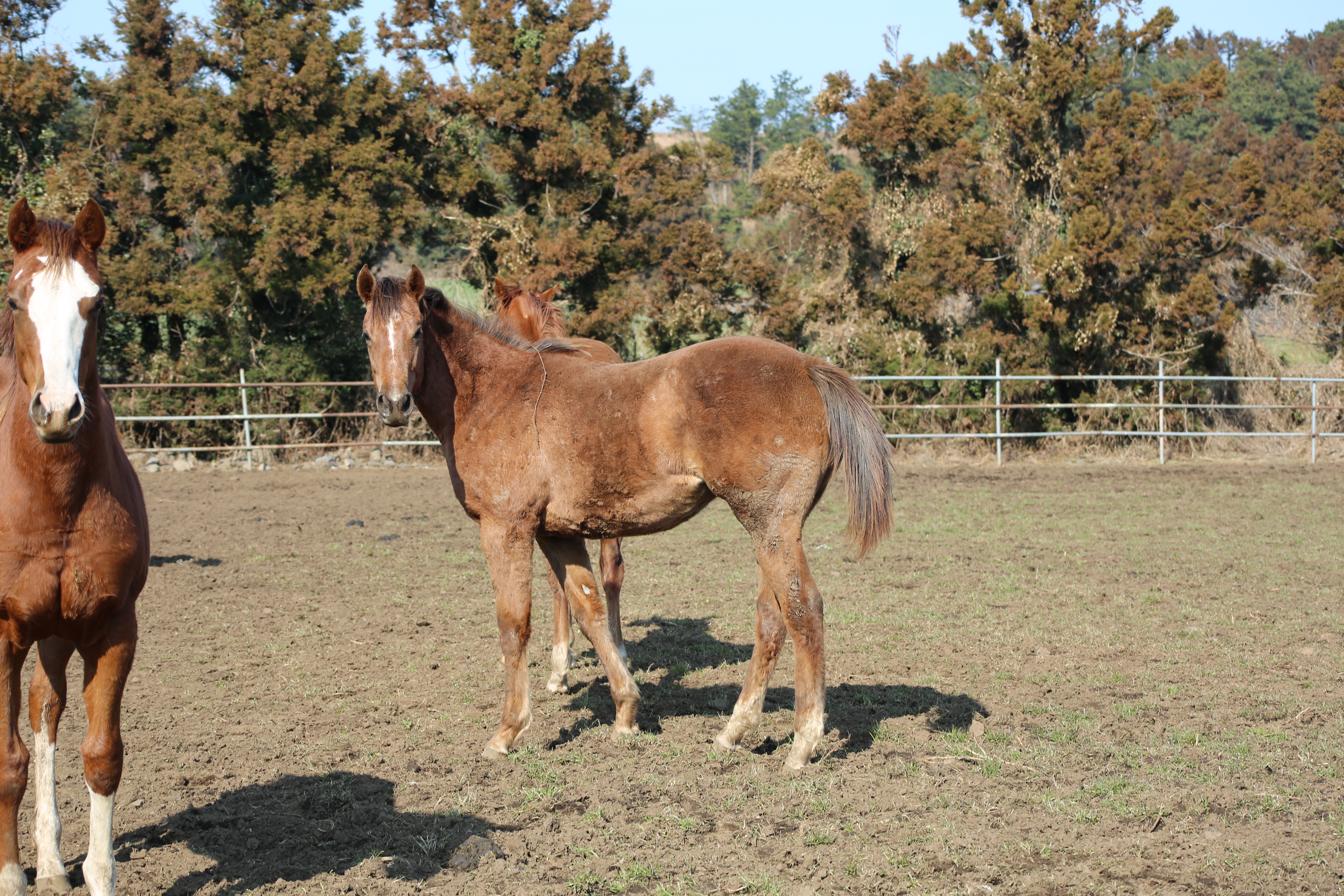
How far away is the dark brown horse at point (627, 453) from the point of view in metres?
4.15

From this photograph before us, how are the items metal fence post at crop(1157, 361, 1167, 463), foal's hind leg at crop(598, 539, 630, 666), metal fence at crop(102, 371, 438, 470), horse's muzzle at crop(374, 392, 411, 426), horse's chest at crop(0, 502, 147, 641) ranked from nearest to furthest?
horse's chest at crop(0, 502, 147, 641)
horse's muzzle at crop(374, 392, 411, 426)
foal's hind leg at crop(598, 539, 630, 666)
metal fence at crop(102, 371, 438, 470)
metal fence post at crop(1157, 361, 1167, 463)

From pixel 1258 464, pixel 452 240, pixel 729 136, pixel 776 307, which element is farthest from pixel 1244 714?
pixel 729 136

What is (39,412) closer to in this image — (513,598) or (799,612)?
(513,598)

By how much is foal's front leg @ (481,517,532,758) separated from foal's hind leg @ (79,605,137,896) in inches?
67.5

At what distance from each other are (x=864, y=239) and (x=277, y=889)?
17784 millimetres

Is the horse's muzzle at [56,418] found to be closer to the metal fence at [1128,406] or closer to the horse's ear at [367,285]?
the horse's ear at [367,285]

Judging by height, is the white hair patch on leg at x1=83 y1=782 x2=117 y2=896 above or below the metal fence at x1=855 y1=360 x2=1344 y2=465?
below

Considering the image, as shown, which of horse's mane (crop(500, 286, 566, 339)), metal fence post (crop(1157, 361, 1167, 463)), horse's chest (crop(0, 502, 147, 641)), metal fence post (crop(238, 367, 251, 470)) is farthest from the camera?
metal fence post (crop(238, 367, 251, 470))

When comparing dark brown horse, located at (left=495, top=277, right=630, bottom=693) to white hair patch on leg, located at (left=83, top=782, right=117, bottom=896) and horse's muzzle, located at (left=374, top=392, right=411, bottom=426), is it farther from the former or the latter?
white hair patch on leg, located at (left=83, top=782, right=117, bottom=896)

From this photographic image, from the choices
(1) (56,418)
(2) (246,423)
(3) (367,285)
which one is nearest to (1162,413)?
(3) (367,285)

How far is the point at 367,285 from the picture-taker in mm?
4465

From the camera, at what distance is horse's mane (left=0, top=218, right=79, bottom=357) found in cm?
270

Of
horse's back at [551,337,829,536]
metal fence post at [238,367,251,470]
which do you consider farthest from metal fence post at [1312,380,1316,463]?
metal fence post at [238,367,251,470]

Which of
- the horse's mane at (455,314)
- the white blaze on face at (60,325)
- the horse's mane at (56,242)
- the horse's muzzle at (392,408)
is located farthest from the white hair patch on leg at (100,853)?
the horse's mane at (455,314)
